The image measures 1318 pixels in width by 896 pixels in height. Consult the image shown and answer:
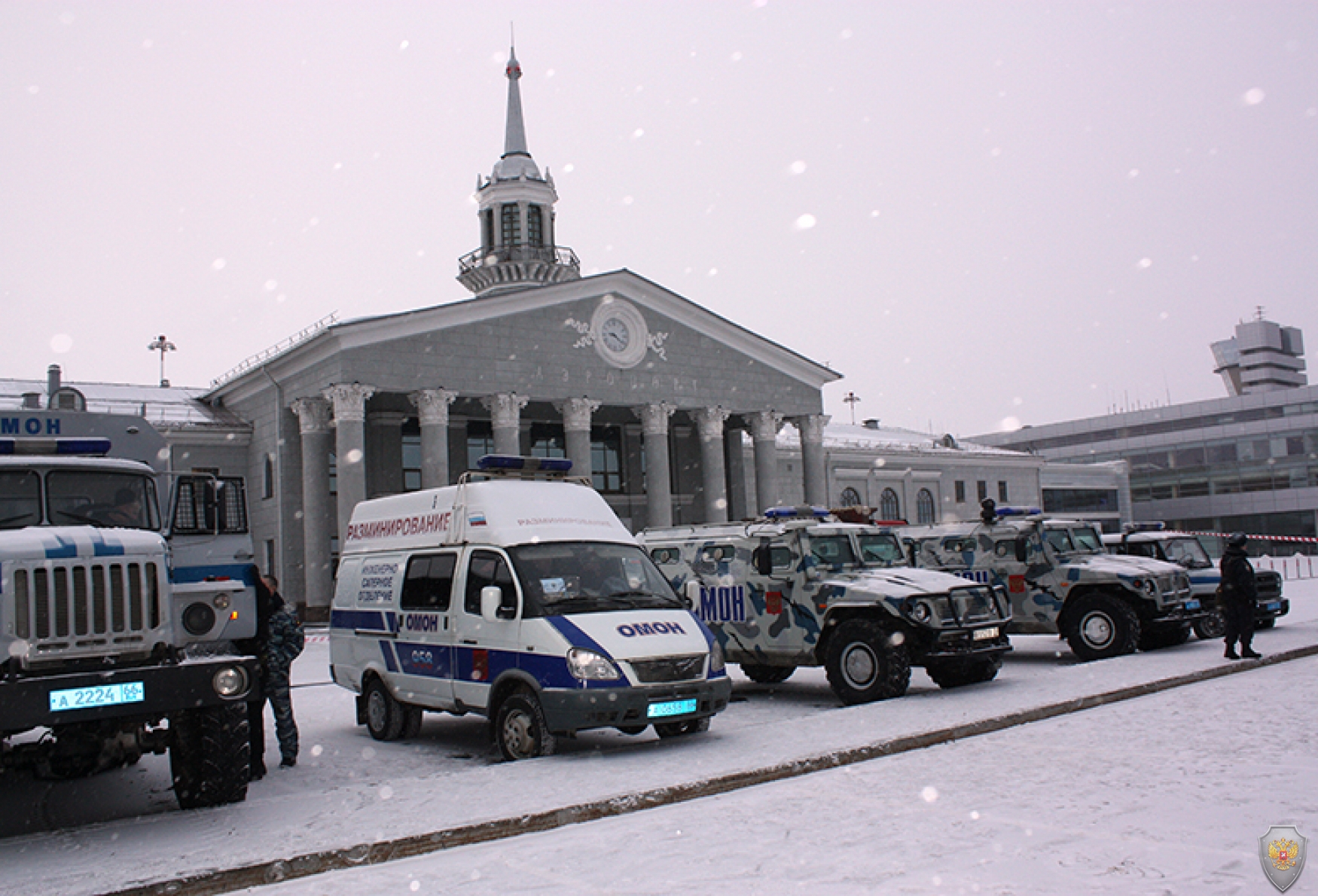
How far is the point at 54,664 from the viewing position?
7.39 metres

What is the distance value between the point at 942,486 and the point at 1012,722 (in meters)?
47.3

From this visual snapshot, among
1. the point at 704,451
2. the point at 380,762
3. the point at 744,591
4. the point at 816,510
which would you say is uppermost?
the point at 704,451

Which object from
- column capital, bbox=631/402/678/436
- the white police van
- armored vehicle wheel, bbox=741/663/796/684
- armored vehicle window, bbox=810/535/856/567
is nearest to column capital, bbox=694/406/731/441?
column capital, bbox=631/402/678/436

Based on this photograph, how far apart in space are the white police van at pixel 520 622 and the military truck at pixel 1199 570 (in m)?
10.6

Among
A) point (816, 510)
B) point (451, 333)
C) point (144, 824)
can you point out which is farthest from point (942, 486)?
point (144, 824)

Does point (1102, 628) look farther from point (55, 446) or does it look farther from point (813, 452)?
point (813, 452)

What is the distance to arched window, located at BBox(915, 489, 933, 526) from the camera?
54906 mm

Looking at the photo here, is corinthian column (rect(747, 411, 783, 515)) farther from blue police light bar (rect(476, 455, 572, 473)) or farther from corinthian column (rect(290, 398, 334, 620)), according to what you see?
blue police light bar (rect(476, 455, 572, 473))

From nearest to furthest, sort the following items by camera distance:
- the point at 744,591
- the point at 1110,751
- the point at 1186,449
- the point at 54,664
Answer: the point at 54,664
the point at 1110,751
the point at 744,591
the point at 1186,449

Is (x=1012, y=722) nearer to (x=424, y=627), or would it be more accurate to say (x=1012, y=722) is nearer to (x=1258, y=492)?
(x=424, y=627)

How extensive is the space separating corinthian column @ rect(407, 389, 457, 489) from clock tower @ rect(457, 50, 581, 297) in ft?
32.7

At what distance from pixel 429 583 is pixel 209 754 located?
11.5 ft

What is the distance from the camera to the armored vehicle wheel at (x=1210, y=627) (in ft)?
58.0

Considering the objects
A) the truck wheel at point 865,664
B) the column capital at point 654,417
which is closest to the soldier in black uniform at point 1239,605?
the truck wheel at point 865,664
